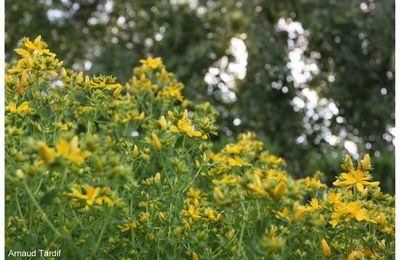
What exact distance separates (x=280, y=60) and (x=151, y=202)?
3263 mm

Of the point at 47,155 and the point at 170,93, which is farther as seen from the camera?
the point at 170,93

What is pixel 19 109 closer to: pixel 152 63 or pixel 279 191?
pixel 279 191

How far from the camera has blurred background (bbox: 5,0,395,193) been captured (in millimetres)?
4215

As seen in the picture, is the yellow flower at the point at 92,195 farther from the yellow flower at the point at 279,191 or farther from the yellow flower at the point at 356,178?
the yellow flower at the point at 356,178

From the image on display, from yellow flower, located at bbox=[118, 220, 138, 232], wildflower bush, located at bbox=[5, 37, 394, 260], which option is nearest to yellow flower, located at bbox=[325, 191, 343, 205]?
wildflower bush, located at bbox=[5, 37, 394, 260]

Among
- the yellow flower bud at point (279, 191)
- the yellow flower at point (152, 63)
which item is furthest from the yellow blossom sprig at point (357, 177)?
the yellow flower at point (152, 63)

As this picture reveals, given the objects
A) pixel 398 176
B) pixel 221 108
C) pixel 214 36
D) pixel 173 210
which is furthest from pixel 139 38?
pixel 173 210

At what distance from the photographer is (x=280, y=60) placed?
421 centimetres

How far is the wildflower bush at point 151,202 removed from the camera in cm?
87

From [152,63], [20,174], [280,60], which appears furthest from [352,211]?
[280,60]

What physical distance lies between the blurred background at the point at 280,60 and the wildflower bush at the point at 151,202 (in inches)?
110

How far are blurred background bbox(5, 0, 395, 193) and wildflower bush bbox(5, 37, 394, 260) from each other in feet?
9.16

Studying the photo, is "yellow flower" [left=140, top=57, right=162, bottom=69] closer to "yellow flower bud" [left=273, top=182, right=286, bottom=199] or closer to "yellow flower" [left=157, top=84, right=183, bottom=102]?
"yellow flower" [left=157, top=84, right=183, bottom=102]

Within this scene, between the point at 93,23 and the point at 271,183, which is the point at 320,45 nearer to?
the point at 93,23
